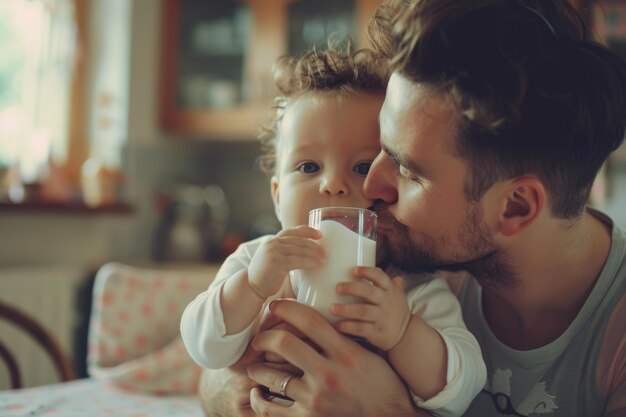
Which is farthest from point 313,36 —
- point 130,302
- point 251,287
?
point 251,287

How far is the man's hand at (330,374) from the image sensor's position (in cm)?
100

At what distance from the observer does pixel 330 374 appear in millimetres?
1013

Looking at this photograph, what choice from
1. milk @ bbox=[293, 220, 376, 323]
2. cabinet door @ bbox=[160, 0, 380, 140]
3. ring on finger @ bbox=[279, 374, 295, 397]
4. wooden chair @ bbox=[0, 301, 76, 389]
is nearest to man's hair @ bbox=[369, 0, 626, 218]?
milk @ bbox=[293, 220, 376, 323]

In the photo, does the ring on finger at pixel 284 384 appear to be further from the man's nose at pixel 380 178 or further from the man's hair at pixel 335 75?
the man's hair at pixel 335 75

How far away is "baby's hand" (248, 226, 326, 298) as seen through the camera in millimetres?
979

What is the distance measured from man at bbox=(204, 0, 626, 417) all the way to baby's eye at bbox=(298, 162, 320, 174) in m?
0.13

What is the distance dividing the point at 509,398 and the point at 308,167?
55 cm

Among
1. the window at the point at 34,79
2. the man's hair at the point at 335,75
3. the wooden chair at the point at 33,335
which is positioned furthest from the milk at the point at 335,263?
the window at the point at 34,79

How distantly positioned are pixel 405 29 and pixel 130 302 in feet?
3.98

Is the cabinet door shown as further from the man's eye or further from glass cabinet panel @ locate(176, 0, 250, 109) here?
the man's eye

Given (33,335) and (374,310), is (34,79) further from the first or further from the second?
(374,310)

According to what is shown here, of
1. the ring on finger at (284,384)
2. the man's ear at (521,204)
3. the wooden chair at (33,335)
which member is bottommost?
the wooden chair at (33,335)

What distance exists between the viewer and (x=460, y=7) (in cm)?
101

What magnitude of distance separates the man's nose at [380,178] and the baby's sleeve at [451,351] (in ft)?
0.66
